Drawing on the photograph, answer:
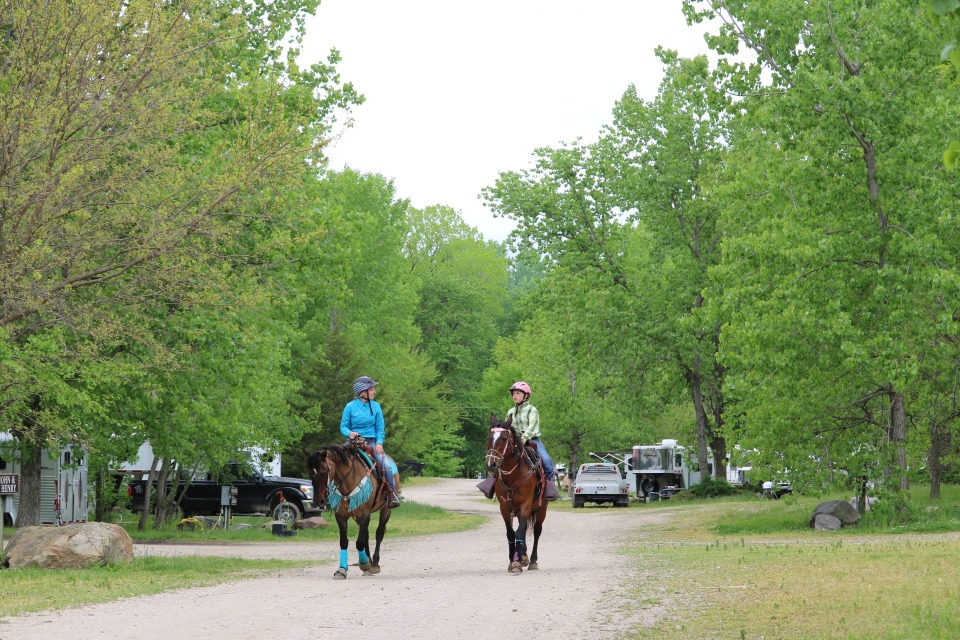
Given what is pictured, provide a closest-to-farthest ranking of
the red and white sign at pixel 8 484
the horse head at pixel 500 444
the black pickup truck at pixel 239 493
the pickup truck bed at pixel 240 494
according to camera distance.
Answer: the horse head at pixel 500 444
the red and white sign at pixel 8 484
the black pickup truck at pixel 239 493
the pickup truck bed at pixel 240 494

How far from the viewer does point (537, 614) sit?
433 inches

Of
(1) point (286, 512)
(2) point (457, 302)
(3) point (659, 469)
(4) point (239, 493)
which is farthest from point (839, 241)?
(2) point (457, 302)

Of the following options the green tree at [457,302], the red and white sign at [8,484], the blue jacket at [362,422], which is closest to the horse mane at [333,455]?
the blue jacket at [362,422]

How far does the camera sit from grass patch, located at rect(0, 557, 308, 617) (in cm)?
1273

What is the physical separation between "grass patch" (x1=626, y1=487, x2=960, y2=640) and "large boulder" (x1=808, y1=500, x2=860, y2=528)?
2.48 metres

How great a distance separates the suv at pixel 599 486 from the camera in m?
50.2

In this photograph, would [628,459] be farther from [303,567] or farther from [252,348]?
[303,567]

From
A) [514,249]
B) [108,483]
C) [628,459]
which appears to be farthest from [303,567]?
Answer: [628,459]

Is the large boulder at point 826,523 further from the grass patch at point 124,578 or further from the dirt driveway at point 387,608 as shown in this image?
the grass patch at point 124,578

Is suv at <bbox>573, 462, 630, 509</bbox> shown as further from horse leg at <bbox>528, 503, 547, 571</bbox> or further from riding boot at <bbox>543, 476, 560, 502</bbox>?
riding boot at <bbox>543, 476, 560, 502</bbox>

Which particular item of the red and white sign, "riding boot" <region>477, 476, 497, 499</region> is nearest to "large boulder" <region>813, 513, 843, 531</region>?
"riding boot" <region>477, 476, 497, 499</region>

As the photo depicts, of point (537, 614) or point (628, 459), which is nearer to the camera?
point (537, 614)

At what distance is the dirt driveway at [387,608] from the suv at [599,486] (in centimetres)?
3058

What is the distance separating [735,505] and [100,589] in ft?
104
